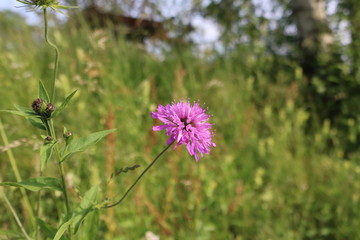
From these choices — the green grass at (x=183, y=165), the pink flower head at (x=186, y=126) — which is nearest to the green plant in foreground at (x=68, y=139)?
the pink flower head at (x=186, y=126)

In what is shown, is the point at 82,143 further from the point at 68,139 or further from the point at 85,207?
the point at 85,207

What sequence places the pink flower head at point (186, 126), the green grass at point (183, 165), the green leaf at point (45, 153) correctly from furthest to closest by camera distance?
the green grass at point (183, 165) → the pink flower head at point (186, 126) → the green leaf at point (45, 153)

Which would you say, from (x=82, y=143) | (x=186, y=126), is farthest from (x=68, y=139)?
(x=186, y=126)

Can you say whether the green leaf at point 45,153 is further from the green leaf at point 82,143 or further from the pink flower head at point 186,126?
the pink flower head at point 186,126

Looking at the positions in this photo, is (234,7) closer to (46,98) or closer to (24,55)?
(24,55)

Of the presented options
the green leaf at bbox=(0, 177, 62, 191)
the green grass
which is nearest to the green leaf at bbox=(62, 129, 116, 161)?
the green leaf at bbox=(0, 177, 62, 191)

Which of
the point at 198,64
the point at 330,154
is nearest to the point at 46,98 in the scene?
the point at 330,154

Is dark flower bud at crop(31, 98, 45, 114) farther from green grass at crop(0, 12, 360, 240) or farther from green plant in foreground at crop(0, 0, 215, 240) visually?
green grass at crop(0, 12, 360, 240)
